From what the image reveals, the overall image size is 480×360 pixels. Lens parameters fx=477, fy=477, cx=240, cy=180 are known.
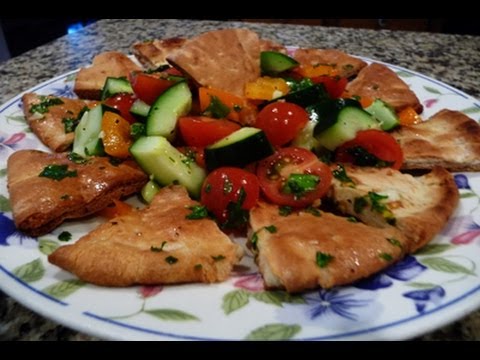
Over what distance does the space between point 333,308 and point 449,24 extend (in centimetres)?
638

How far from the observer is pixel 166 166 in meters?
2.42

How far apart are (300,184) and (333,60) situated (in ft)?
6.06

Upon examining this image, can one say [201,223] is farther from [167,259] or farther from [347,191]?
[347,191]

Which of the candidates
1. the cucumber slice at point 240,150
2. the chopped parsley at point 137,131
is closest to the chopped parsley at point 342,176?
the cucumber slice at point 240,150

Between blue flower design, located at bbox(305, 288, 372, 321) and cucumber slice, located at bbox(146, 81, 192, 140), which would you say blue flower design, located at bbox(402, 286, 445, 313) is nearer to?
blue flower design, located at bbox(305, 288, 372, 321)

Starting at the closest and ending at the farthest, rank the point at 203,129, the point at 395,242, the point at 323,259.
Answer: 1. the point at 323,259
2. the point at 395,242
3. the point at 203,129

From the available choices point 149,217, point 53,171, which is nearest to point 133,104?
point 53,171

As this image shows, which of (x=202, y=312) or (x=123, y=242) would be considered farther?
(x=123, y=242)

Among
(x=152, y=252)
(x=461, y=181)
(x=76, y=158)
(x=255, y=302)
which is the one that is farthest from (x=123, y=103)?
(x=461, y=181)

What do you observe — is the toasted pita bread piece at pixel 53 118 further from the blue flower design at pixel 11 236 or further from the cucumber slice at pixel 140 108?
the blue flower design at pixel 11 236

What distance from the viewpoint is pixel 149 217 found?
6.84 feet

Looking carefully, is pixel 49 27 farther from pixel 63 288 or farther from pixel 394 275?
pixel 394 275

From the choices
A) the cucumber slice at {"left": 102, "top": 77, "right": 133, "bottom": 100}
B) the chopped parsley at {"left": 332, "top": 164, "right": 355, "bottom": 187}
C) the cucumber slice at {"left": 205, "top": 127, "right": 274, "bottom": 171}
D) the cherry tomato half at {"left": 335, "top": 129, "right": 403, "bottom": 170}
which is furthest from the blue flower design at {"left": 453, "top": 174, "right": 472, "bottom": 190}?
the cucumber slice at {"left": 102, "top": 77, "right": 133, "bottom": 100}

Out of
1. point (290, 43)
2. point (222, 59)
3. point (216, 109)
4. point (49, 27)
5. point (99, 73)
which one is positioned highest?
point (222, 59)
